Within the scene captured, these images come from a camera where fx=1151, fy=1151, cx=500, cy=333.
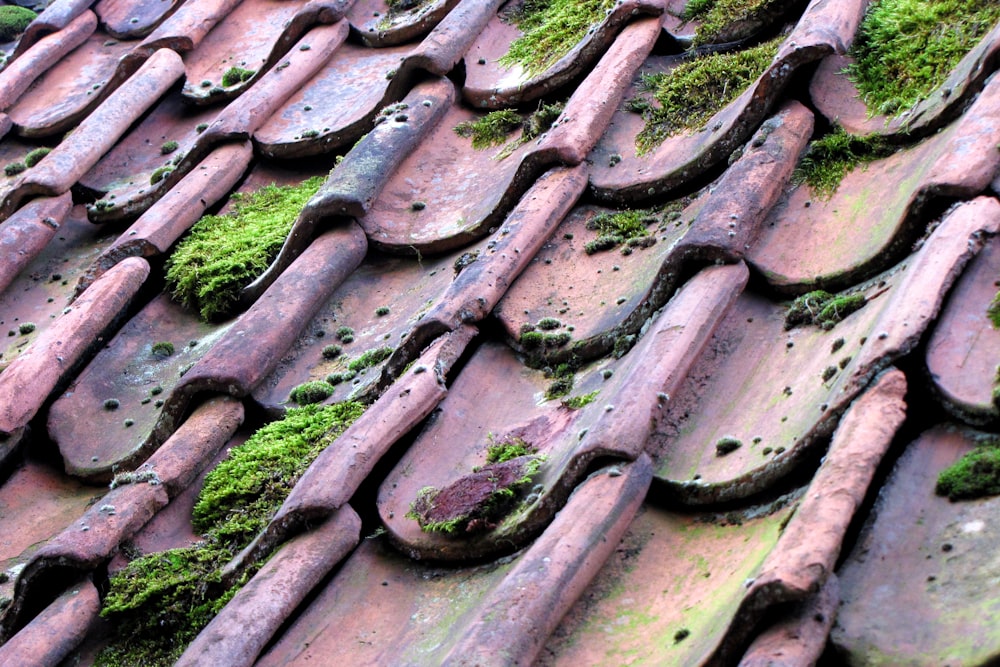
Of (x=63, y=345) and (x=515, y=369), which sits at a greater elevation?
(x=515, y=369)

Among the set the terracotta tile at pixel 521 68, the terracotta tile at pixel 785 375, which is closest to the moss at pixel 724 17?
the terracotta tile at pixel 521 68

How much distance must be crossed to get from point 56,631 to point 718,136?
2421mm

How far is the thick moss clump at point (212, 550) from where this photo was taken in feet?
10.1

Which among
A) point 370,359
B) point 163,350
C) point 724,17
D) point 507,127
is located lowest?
point 163,350

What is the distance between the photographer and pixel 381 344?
370cm

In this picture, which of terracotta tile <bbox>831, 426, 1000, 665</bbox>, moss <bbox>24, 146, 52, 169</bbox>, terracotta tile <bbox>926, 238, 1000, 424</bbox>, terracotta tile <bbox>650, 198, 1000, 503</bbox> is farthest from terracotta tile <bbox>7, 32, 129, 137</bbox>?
terracotta tile <bbox>831, 426, 1000, 665</bbox>

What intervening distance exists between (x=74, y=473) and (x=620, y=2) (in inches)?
102

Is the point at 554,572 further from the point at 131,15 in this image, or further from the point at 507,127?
the point at 131,15

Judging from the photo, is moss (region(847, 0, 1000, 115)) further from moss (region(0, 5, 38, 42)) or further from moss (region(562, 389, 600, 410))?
moss (region(0, 5, 38, 42))

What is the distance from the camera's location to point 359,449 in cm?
310

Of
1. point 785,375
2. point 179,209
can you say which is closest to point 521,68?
point 179,209

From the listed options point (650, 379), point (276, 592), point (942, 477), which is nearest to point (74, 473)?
point (276, 592)

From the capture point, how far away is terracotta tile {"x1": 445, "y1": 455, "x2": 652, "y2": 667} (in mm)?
2414

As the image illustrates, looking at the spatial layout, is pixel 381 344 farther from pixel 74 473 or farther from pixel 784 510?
pixel 784 510
